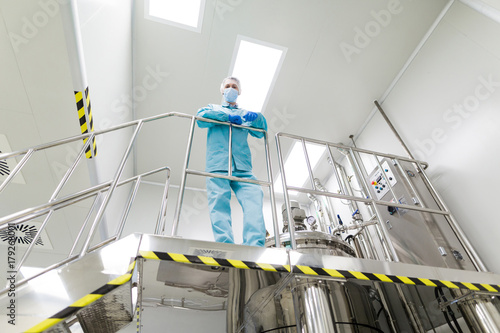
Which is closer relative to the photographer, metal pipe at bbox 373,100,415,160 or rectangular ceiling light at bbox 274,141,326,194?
metal pipe at bbox 373,100,415,160

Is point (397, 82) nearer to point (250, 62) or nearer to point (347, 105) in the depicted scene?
point (347, 105)

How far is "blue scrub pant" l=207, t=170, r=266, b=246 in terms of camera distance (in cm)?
162

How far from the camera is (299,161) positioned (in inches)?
172

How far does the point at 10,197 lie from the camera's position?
2.67 metres

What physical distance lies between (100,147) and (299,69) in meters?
2.43

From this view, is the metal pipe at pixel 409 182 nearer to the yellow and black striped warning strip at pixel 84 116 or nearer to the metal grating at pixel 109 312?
the metal grating at pixel 109 312

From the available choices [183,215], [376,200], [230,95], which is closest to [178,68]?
[230,95]

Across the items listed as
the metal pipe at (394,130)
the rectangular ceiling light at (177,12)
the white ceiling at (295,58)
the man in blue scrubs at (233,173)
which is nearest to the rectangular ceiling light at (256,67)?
the white ceiling at (295,58)

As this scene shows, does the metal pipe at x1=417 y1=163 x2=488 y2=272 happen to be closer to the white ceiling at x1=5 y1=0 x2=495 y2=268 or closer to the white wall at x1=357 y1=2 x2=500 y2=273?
the white wall at x1=357 y1=2 x2=500 y2=273

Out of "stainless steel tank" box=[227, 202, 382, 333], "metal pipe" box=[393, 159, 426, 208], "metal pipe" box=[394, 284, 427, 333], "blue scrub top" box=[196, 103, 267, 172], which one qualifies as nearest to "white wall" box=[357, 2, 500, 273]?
"metal pipe" box=[393, 159, 426, 208]

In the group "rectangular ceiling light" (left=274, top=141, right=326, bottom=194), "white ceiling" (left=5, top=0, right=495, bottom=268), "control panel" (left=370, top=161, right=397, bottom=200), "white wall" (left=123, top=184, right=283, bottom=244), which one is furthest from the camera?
"rectangular ceiling light" (left=274, top=141, right=326, bottom=194)

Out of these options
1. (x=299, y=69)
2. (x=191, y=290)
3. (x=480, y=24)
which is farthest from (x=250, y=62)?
(x=191, y=290)

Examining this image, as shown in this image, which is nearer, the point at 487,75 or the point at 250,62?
the point at 487,75

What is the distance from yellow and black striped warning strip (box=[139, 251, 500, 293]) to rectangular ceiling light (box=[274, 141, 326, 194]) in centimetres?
280
